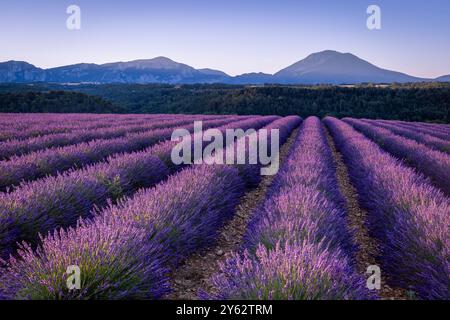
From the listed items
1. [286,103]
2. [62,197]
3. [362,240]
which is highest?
[286,103]

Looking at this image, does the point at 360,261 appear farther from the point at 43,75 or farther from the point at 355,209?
the point at 43,75

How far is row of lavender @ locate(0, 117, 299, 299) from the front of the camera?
1.83 meters

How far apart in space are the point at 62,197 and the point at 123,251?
66.6 inches

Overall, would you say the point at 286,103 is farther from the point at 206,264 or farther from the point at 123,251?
the point at 123,251

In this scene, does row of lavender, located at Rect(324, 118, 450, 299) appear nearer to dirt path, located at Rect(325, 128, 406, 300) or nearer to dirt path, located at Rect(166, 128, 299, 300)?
dirt path, located at Rect(325, 128, 406, 300)

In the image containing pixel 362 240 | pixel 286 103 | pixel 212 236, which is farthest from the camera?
pixel 286 103

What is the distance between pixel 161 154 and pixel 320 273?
5075mm

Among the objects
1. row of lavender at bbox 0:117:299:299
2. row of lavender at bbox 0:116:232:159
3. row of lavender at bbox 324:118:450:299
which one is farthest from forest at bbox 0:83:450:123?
row of lavender at bbox 324:118:450:299

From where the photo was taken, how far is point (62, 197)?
3.42m

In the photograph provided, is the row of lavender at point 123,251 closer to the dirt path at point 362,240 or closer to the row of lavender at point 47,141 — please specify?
the dirt path at point 362,240

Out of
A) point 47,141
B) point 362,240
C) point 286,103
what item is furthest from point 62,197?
point 286,103

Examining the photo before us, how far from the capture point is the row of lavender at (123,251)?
5.99 ft

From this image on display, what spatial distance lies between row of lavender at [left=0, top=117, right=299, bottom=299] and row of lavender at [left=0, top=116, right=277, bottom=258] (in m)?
0.41
